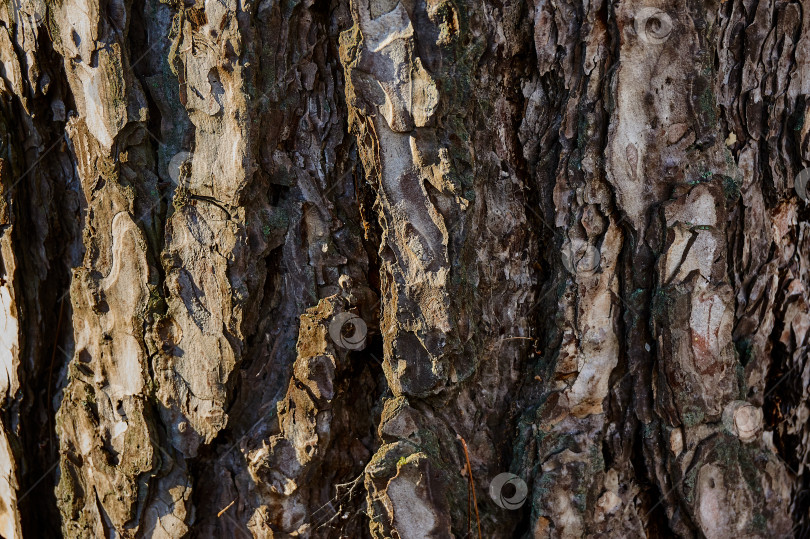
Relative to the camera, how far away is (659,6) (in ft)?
3.48

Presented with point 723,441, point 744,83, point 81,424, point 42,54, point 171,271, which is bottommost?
point 723,441

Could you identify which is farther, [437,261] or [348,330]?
[348,330]

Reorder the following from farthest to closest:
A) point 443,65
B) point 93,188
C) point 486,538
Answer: point 93,188, point 486,538, point 443,65

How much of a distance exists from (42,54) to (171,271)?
0.55 m

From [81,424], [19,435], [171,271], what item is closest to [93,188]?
[171,271]

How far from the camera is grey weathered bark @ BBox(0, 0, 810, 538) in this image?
108cm

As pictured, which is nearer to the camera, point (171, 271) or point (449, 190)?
point (449, 190)

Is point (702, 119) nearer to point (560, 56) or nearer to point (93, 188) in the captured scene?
point (560, 56)

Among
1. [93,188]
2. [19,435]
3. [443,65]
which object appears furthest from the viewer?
[19,435]

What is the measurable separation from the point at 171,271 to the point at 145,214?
131 millimetres

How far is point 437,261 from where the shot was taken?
3.54ft

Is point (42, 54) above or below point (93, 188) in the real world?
above

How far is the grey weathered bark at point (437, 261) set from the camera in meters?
1.08

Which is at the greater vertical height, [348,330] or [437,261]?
[437,261]
